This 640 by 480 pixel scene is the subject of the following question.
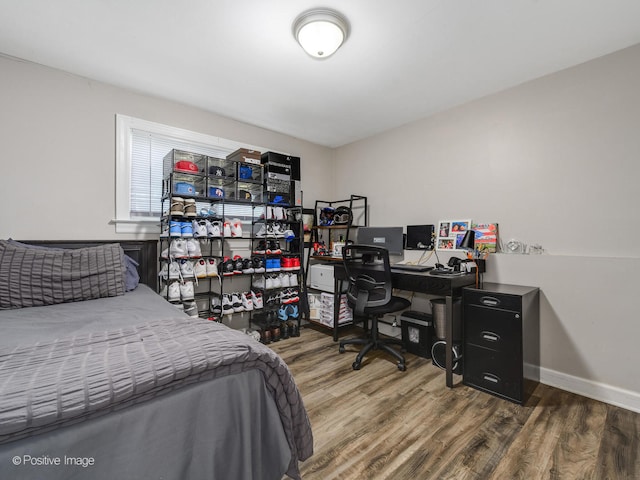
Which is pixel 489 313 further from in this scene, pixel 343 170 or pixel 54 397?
pixel 343 170

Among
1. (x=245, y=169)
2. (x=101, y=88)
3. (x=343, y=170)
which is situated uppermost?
(x=101, y=88)

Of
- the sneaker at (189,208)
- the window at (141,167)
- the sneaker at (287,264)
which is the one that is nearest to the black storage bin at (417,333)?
the sneaker at (287,264)

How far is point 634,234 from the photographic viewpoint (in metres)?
2.03

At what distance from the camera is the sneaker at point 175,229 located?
2594 mm

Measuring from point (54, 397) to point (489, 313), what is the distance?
238 centimetres

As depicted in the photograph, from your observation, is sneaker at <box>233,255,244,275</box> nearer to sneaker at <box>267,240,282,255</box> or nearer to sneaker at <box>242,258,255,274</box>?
sneaker at <box>242,258,255,274</box>

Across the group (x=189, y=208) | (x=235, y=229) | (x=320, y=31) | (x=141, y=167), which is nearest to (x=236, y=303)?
(x=235, y=229)

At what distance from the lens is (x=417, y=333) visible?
285cm

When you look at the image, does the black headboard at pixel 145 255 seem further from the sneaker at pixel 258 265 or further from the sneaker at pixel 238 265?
the sneaker at pixel 258 265

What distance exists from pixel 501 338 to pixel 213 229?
8.56 ft

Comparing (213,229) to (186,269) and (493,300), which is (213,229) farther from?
(493,300)

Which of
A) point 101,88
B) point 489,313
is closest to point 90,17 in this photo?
point 101,88

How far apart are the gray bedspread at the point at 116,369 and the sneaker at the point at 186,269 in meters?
1.27

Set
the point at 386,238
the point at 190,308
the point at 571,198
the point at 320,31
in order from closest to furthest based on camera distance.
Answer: the point at 320,31
the point at 571,198
the point at 190,308
the point at 386,238
